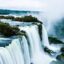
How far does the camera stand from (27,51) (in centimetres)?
673

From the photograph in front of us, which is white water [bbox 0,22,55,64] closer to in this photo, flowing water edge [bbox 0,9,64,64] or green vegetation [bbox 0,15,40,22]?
flowing water edge [bbox 0,9,64,64]

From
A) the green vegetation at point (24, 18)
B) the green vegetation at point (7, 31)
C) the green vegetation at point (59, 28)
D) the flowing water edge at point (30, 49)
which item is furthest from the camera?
the green vegetation at point (59, 28)

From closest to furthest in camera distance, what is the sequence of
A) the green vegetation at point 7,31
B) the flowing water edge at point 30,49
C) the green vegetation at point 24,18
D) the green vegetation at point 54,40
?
the flowing water edge at point 30,49 < the green vegetation at point 7,31 < the green vegetation at point 54,40 < the green vegetation at point 24,18

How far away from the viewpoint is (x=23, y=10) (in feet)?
32.4

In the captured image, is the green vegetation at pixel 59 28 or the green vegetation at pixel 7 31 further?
the green vegetation at pixel 59 28

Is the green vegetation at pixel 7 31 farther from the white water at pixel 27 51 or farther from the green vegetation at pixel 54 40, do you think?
the green vegetation at pixel 54 40

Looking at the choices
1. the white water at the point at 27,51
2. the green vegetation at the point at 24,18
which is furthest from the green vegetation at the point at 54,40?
the green vegetation at the point at 24,18

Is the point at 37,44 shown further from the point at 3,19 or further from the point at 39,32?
the point at 3,19

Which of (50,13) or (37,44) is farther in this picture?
(50,13)

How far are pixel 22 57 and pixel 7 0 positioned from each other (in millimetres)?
3963

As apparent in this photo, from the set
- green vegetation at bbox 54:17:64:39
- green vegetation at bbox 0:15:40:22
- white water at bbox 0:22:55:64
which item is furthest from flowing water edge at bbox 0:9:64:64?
green vegetation at bbox 54:17:64:39

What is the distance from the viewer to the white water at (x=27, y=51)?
537 cm

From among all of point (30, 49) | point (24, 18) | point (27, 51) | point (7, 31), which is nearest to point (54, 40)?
point (24, 18)

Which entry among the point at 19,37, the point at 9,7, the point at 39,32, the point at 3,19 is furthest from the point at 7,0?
the point at 19,37
